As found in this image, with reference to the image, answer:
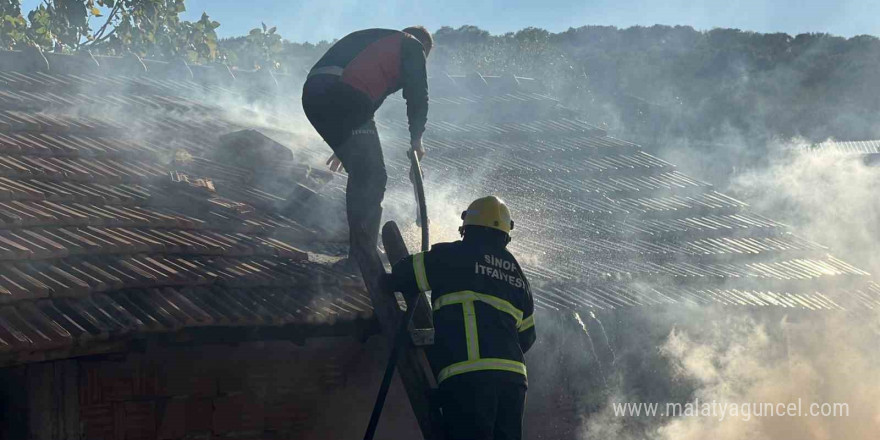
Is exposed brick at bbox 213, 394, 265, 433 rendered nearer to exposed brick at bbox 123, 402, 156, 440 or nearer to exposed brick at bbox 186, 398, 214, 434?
exposed brick at bbox 186, 398, 214, 434

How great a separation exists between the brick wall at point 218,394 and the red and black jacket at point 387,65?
1556 mm

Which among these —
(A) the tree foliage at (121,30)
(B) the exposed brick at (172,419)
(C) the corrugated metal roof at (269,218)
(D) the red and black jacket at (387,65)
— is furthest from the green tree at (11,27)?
(B) the exposed brick at (172,419)

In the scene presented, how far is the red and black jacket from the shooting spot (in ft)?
20.4

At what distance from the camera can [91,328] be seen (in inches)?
175

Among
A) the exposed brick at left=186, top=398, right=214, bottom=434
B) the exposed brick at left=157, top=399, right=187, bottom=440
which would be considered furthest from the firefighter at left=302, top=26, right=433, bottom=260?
the exposed brick at left=157, top=399, right=187, bottom=440

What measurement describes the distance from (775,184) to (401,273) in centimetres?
1358

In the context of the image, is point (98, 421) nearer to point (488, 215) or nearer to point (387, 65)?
point (488, 215)

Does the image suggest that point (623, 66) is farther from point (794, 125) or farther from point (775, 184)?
→ point (775, 184)

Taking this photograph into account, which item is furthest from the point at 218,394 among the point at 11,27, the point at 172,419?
the point at 11,27

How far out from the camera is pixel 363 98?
20.1ft

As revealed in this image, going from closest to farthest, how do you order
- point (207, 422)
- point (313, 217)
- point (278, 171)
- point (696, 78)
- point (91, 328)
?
point (91, 328)
point (207, 422)
point (313, 217)
point (278, 171)
point (696, 78)

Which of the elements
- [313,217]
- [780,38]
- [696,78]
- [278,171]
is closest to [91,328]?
[313,217]

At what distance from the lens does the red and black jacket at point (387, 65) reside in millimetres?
6207

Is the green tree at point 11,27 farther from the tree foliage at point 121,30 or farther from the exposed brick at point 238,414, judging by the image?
the exposed brick at point 238,414
